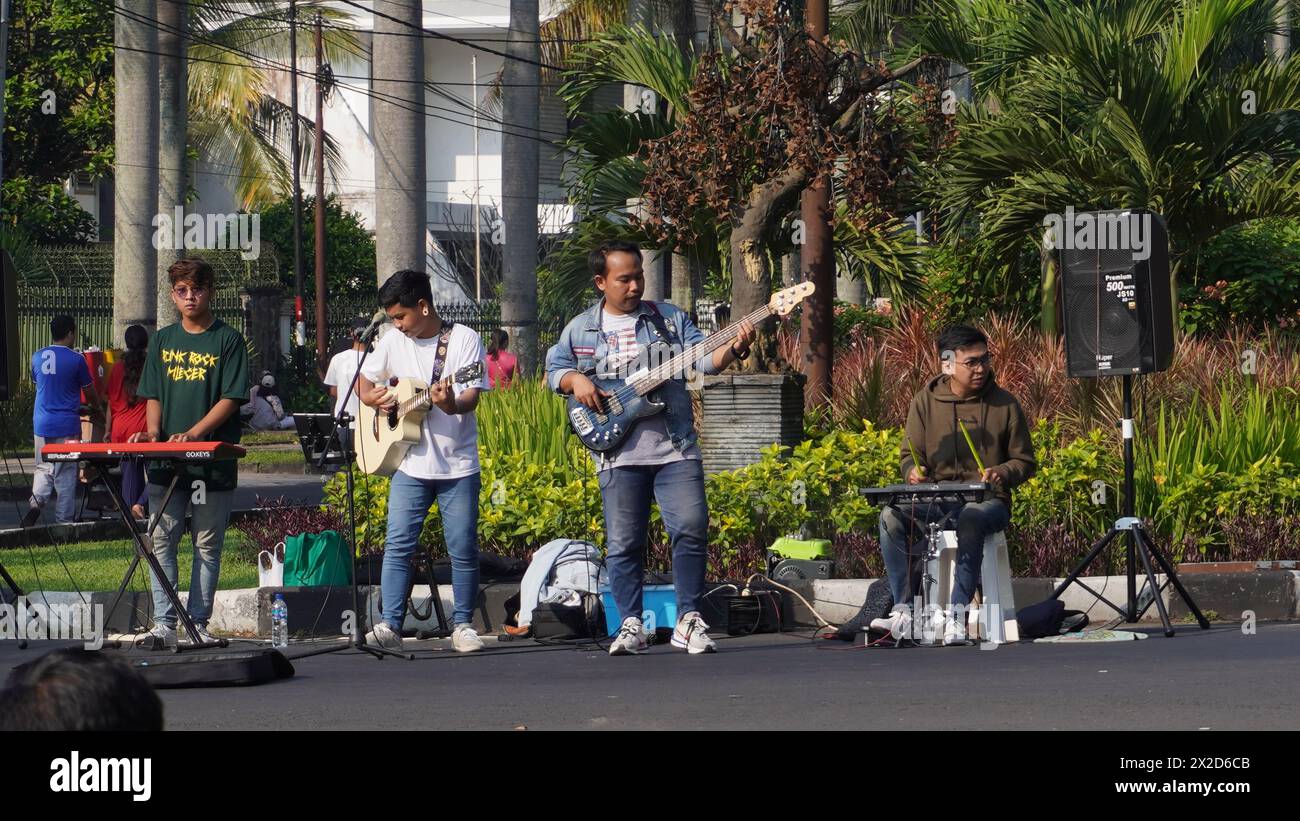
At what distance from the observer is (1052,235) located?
50.7ft

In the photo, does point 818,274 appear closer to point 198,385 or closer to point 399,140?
point 198,385

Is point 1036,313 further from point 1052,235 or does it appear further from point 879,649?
point 879,649

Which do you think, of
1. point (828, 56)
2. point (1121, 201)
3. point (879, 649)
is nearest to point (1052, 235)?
point (1121, 201)

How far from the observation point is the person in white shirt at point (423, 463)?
920 centimetres

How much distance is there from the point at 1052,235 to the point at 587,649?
731cm

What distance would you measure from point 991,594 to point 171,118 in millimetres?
16217

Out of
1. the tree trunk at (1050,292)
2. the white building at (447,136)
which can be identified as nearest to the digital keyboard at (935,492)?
the tree trunk at (1050,292)

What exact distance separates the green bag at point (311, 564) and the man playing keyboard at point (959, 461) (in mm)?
3205

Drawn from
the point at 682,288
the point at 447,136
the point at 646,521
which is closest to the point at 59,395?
the point at 646,521

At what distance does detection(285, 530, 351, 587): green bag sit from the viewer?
10.8 metres

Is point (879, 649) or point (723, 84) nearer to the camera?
point (879, 649)

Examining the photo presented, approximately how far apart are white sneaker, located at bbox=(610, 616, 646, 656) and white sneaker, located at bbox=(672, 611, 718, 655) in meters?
0.20

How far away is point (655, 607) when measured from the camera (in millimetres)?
9930

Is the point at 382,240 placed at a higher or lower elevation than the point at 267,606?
higher
